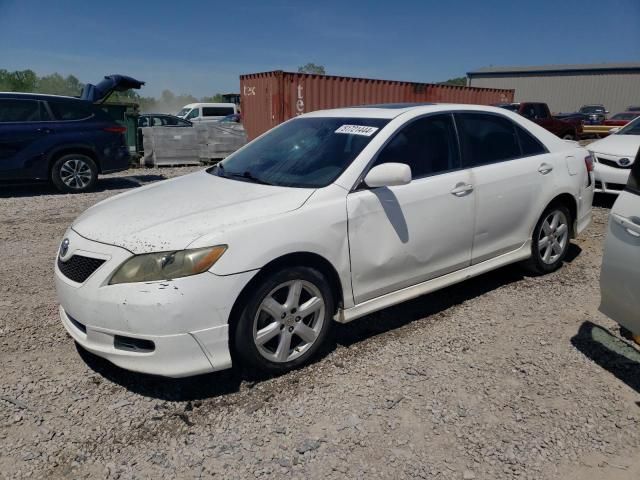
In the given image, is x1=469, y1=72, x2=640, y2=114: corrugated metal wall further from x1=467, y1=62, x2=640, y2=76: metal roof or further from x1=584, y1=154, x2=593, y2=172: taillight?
x1=584, y1=154, x2=593, y2=172: taillight

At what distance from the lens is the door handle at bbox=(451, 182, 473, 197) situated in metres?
3.50

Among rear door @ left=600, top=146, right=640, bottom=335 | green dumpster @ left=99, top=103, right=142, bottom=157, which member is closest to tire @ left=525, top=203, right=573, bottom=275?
rear door @ left=600, top=146, right=640, bottom=335

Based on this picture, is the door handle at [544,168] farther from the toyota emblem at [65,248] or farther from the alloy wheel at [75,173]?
the alloy wheel at [75,173]

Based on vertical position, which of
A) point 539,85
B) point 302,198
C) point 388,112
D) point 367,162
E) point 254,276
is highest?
point 539,85

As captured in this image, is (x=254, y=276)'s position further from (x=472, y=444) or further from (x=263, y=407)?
(x=472, y=444)

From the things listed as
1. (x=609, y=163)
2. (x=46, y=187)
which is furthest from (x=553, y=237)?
(x=46, y=187)

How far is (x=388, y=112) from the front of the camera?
11.7ft

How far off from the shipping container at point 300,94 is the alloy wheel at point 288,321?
11.7 meters

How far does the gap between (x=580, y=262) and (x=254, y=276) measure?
3790mm

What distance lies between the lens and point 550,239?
4391 millimetres

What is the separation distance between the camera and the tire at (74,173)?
8.60m

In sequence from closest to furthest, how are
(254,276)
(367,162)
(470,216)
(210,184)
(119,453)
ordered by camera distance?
(119,453), (254,276), (367,162), (210,184), (470,216)

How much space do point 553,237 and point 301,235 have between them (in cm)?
281

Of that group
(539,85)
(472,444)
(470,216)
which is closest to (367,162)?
(470,216)
